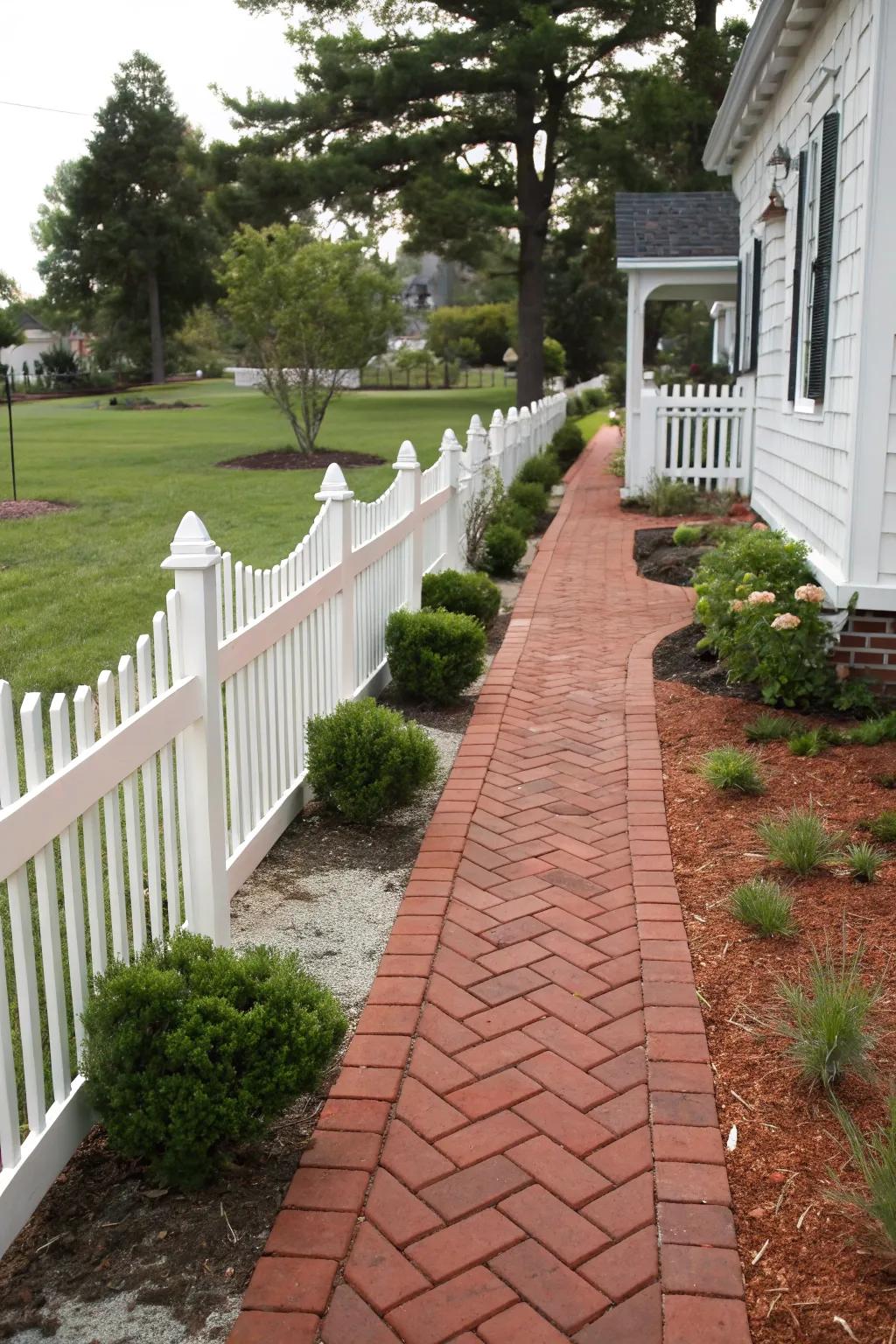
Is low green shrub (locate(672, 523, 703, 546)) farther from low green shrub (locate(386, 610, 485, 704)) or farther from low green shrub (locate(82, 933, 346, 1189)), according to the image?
low green shrub (locate(82, 933, 346, 1189))

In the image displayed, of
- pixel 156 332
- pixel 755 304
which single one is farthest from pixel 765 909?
pixel 156 332

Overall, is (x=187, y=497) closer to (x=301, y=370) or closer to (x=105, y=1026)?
(x=301, y=370)

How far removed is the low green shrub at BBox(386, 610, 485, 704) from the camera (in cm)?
636

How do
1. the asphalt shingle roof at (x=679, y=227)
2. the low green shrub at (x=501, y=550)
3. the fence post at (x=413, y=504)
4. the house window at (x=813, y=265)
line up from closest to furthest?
the house window at (x=813, y=265)
the fence post at (x=413, y=504)
the low green shrub at (x=501, y=550)
the asphalt shingle roof at (x=679, y=227)

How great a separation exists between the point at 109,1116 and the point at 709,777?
10.1 feet

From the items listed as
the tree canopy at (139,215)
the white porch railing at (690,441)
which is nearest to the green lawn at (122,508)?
the white porch railing at (690,441)

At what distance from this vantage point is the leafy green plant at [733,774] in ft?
16.4

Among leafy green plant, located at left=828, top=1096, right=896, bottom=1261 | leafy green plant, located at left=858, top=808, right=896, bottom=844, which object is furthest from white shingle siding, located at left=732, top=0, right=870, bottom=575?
leafy green plant, located at left=828, top=1096, right=896, bottom=1261

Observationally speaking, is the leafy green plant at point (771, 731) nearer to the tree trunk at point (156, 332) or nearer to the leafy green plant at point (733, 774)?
the leafy green plant at point (733, 774)

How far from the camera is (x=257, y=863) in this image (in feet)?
14.6

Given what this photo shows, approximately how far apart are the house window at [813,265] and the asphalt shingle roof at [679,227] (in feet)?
22.2

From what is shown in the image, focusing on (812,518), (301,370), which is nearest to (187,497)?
(301,370)

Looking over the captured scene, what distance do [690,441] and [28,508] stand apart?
764cm

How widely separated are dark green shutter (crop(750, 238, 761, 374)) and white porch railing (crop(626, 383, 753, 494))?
73.9 inches
